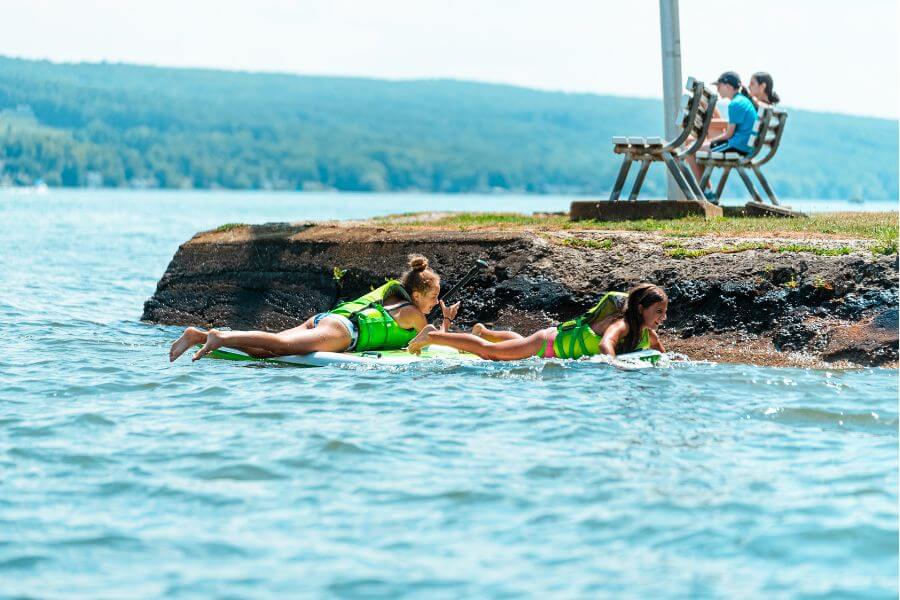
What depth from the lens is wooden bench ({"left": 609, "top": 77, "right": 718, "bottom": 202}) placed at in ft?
51.2

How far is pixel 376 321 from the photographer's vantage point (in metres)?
11.4

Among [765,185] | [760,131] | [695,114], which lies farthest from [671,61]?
[765,185]

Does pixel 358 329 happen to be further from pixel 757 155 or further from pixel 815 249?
pixel 757 155

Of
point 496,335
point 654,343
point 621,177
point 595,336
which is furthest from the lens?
point 621,177

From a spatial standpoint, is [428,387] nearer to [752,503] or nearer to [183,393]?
[183,393]

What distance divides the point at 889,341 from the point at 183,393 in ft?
20.4

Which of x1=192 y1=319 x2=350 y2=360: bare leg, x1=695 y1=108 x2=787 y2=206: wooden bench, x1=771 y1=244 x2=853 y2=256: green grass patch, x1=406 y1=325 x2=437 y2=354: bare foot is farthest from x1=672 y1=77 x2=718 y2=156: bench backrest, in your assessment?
x1=192 y1=319 x2=350 y2=360: bare leg

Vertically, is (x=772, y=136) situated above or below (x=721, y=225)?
above

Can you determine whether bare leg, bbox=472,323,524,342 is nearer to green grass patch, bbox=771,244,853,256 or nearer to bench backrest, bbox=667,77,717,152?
green grass patch, bbox=771,244,853,256

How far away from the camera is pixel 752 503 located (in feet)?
21.3

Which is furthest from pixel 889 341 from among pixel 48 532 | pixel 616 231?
pixel 48 532

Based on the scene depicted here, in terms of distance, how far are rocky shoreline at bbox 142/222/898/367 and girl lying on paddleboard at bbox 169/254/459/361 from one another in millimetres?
1693

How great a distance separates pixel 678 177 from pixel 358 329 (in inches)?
248

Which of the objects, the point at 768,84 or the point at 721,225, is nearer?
the point at 721,225
